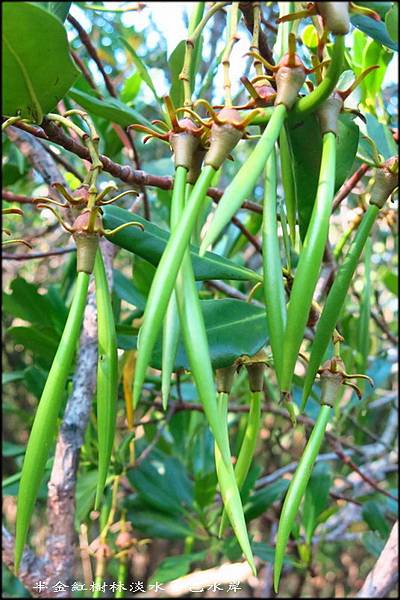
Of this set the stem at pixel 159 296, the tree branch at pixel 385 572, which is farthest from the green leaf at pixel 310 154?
the tree branch at pixel 385 572

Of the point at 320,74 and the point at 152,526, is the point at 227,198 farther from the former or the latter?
the point at 152,526

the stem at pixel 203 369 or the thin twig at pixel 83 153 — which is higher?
the thin twig at pixel 83 153

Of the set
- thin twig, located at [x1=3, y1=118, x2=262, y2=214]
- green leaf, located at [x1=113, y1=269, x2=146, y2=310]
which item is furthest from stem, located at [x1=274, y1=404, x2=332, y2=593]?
green leaf, located at [x1=113, y1=269, x2=146, y2=310]

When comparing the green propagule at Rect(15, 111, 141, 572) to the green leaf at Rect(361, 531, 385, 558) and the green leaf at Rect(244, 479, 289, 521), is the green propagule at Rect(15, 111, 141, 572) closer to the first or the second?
the green leaf at Rect(244, 479, 289, 521)

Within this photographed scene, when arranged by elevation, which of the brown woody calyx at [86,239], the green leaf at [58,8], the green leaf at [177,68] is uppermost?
the green leaf at [177,68]

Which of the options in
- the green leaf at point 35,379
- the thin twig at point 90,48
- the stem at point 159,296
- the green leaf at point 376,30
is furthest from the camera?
the green leaf at point 35,379

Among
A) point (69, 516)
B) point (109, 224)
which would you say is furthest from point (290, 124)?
point (69, 516)

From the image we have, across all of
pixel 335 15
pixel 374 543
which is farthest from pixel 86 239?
pixel 374 543

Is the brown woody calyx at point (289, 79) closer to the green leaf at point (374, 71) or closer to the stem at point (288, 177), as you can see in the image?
the stem at point (288, 177)
